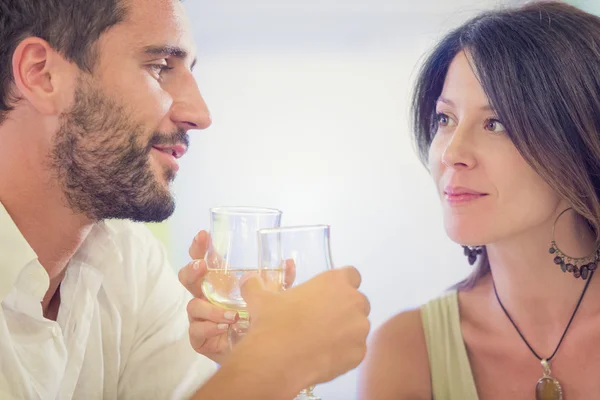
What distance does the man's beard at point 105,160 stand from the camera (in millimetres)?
1603

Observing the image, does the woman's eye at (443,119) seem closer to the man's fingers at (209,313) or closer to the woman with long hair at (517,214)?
the woman with long hair at (517,214)

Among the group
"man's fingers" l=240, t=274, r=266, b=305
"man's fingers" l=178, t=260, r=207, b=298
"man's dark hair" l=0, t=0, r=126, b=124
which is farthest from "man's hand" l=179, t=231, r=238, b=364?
"man's dark hair" l=0, t=0, r=126, b=124

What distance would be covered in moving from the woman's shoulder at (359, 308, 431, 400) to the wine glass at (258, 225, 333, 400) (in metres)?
0.56

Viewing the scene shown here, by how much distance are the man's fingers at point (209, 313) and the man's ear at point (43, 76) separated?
1.84 feet

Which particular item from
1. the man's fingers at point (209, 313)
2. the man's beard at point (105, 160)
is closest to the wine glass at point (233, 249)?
the man's fingers at point (209, 313)

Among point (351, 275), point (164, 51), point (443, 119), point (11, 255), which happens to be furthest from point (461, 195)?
point (11, 255)

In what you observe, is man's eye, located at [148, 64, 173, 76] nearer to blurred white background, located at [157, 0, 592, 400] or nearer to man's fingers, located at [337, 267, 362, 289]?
man's fingers, located at [337, 267, 362, 289]

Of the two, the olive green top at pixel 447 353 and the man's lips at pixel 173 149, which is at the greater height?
the man's lips at pixel 173 149

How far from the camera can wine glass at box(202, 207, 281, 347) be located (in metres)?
1.33

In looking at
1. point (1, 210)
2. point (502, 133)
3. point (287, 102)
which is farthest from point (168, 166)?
point (287, 102)

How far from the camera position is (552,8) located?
174cm

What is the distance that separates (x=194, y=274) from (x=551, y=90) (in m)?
0.96

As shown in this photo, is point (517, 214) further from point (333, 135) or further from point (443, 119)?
point (333, 135)

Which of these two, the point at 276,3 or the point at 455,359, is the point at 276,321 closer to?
the point at 455,359
